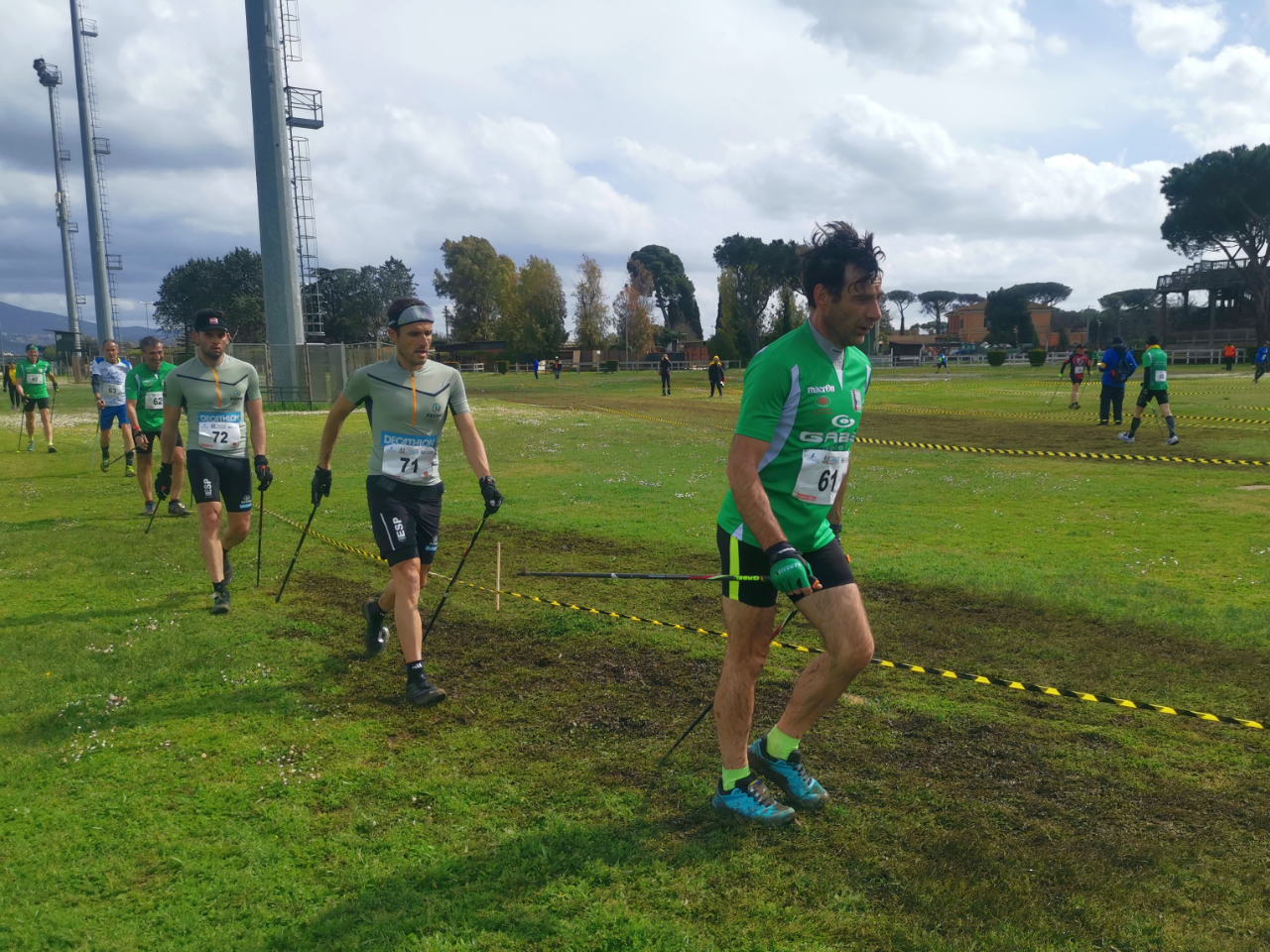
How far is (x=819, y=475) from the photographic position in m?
3.83

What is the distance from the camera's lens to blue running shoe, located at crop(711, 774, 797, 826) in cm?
385

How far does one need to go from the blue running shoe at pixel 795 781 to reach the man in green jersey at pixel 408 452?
226cm

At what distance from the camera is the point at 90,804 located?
414 centimetres

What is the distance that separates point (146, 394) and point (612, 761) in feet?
34.2

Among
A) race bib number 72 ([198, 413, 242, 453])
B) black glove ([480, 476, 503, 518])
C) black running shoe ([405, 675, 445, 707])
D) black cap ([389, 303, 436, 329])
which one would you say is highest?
black cap ([389, 303, 436, 329])

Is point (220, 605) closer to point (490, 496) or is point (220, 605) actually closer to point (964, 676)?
point (490, 496)

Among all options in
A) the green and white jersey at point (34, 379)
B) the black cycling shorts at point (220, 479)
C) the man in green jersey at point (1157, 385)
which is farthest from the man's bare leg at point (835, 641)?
the green and white jersey at point (34, 379)

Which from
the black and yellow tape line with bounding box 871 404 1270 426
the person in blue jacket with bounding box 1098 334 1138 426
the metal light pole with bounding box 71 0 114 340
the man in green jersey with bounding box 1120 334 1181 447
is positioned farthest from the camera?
the metal light pole with bounding box 71 0 114 340

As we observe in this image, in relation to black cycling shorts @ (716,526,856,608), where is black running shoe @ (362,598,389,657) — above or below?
below

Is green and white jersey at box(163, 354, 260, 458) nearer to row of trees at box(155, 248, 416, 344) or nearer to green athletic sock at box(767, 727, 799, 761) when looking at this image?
green athletic sock at box(767, 727, 799, 761)

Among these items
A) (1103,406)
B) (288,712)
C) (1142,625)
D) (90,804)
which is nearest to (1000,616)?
(1142,625)

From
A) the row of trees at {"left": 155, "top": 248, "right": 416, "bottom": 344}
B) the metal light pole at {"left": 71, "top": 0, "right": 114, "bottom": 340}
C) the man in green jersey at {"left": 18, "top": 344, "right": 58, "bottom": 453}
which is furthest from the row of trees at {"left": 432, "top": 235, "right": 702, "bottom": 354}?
the man in green jersey at {"left": 18, "top": 344, "right": 58, "bottom": 453}

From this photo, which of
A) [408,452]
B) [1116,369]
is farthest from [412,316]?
[1116,369]

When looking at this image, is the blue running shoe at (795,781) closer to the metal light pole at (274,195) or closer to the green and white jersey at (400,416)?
the green and white jersey at (400,416)
